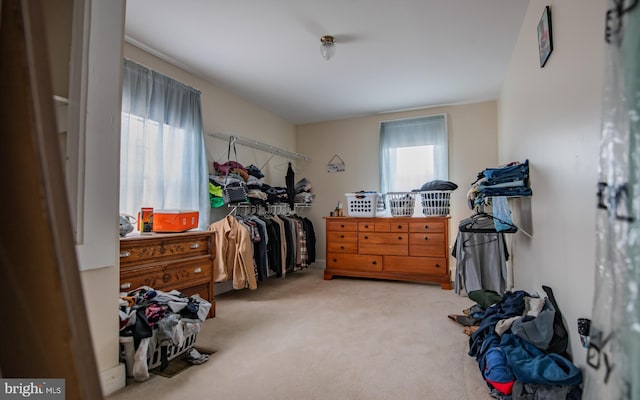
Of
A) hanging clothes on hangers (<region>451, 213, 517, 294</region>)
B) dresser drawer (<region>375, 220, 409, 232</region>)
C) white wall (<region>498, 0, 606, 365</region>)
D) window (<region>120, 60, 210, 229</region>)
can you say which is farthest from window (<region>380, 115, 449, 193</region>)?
window (<region>120, 60, 210, 229</region>)

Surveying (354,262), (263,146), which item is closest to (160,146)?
(263,146)

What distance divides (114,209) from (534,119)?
8.49 ft

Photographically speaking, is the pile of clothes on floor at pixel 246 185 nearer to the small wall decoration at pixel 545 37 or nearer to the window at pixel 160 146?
the window at pixel 160 146

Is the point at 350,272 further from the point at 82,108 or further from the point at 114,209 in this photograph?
the point at 82,108

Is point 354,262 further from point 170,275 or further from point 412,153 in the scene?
point 170,275

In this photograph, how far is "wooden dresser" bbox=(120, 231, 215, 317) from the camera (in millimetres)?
2072

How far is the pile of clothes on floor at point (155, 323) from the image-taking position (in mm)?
1639

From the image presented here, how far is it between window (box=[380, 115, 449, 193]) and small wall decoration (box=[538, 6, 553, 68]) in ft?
7.90

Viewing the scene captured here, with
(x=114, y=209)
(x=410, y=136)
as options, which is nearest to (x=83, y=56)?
(x=114, y=209)

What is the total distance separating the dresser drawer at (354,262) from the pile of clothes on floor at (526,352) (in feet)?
6.74

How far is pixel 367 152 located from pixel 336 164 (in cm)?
54

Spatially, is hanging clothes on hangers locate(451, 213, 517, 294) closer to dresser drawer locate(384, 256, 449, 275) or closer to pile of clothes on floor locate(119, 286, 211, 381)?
dresser drawer locate(384, 256, 449, 275)

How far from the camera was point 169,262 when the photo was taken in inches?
92.0

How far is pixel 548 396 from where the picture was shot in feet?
4.16
